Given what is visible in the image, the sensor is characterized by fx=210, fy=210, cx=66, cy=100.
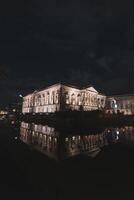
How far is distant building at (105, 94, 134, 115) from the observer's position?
139500mm

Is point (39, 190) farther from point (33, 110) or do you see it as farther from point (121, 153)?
point (33, 110)

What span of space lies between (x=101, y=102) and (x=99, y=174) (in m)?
134

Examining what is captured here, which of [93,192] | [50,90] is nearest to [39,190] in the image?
[93,192]

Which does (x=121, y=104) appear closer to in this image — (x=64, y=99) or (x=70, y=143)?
(x=64, y=99)

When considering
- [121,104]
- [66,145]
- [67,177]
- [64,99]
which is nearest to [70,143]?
[66,145]

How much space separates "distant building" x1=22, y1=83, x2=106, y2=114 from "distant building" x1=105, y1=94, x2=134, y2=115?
21.4 ft

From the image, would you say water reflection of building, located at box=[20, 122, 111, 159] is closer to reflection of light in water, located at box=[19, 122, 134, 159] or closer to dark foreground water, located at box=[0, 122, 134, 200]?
reflection of light in water, located at box=[19, 122, 134, 159]

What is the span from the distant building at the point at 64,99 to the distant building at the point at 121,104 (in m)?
6.53

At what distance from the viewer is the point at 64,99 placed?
347ft

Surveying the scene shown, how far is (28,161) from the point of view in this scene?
1573 centimetres

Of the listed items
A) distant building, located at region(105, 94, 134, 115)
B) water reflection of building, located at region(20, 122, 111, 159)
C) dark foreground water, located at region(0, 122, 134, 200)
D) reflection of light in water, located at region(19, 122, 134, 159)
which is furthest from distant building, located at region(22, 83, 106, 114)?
dark foreground water, located at region(0, 122, 134, 200)

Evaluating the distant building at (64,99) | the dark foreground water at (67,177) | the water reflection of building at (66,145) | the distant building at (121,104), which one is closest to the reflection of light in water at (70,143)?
the water reflection of building at (66,145)

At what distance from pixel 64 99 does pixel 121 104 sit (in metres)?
56.0

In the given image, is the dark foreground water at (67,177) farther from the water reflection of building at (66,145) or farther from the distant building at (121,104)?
the distant building at (121,104)
